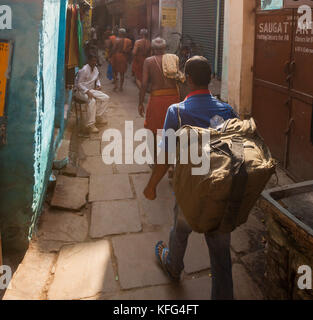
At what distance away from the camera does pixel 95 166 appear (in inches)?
249

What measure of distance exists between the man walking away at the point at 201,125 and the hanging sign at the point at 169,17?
12.6 meters

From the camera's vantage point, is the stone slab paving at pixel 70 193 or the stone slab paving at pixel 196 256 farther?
the stone slab paving at pixel 70 193

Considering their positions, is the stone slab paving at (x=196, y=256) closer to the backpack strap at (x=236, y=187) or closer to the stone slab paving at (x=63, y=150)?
the backpack strap at (x=236, y=187)

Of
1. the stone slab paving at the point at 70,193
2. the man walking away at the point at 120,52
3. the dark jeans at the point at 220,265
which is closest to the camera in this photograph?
the dark jeans at the point at 220,265

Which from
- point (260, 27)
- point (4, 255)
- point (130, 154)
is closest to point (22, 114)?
point (4, 255)

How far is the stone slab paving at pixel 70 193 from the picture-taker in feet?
15.9

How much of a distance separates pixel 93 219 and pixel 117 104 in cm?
627

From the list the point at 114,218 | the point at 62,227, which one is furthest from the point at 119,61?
the point at 62,227

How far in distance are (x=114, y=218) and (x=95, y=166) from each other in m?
1.81

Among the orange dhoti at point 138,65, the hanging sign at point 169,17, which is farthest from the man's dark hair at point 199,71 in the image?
the hanging sign at point 169,17

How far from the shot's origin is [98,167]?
6.29 m

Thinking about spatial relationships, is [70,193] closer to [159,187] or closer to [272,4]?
[159,187]

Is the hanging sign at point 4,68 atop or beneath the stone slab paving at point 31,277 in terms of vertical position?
atop

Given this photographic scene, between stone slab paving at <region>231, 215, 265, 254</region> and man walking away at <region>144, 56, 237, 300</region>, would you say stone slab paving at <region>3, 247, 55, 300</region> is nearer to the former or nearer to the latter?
man walking away at <region>144, 56, 237, 300</region>
